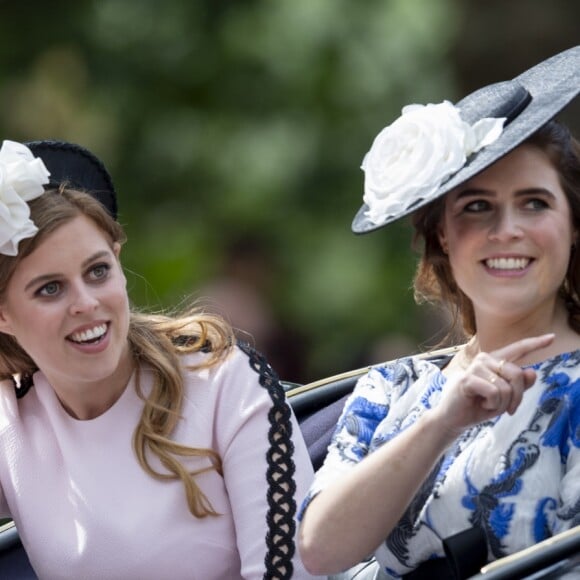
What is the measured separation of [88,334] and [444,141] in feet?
2.28

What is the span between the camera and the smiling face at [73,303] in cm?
233

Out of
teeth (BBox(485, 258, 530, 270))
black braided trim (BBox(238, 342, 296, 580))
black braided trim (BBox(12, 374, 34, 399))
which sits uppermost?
teeth (BBox(485, 258, 530, 270))

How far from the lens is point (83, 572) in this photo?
7.76 ft

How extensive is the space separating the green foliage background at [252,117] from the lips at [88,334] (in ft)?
0.68

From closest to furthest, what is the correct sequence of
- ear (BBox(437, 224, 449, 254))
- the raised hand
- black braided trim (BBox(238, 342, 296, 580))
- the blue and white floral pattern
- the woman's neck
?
the raised hand → the blue and white floral pattern → the woman's neck → ear (BBox(437, 224, 449, 254)) → black braided trim (BBox(238, 342, 296, 580))

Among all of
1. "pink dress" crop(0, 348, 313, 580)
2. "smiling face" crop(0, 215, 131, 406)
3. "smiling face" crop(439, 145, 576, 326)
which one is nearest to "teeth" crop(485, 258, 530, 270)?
→ "smiling face" crop(439, 145, 576, 326)

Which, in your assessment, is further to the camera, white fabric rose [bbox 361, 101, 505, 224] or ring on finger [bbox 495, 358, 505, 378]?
white fabric rose [bbox 361, 101, 505, 224]

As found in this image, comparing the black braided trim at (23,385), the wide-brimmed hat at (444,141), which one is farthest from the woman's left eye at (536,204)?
the black braided trim at (23,385)

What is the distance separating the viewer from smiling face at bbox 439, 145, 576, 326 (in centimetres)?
201

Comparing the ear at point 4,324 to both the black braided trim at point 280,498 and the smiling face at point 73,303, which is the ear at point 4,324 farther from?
the black braided trim at point 280,498

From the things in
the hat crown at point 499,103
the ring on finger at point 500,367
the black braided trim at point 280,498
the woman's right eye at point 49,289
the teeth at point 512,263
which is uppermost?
the hat crown at point 499,103

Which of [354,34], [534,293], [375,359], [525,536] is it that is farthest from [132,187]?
[375,359]

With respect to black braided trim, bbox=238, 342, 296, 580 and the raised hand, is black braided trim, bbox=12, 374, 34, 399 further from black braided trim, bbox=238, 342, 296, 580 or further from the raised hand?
the raised hand

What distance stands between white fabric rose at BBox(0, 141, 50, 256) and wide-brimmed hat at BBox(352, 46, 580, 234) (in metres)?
0.57
